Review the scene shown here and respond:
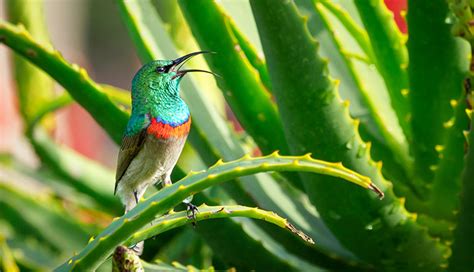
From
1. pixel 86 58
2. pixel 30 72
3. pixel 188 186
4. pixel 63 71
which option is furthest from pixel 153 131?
pixel 86 58

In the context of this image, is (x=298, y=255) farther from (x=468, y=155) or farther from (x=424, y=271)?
(x=468, y=155)

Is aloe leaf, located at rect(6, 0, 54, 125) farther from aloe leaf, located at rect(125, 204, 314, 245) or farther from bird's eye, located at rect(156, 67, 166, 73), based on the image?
aloe leaf, located at rect(125, 204, 314, 245)

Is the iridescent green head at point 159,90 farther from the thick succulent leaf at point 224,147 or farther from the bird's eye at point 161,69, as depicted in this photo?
the thick succulent leaf at point 224,147

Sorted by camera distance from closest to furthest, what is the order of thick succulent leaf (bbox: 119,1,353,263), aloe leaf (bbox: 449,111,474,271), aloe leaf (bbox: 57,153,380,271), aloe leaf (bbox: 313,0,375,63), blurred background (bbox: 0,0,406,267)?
aloe leaf (bbox: 57,153,380,271)
aloe leaf (bbox: 449,111,474,271)
thick succulent leaf (bbox: 119,1,353,263)
aloe leaf (bbox: 313,0,375,63)
blurred background (bbox: 0,0,406,267)

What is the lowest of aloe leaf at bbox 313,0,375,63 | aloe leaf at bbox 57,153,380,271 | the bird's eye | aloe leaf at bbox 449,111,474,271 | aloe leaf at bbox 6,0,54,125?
aloe leaf at bbox 57,153,380,271

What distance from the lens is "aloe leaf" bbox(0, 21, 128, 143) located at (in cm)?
136

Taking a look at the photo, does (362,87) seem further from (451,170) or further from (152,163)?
(152,163)

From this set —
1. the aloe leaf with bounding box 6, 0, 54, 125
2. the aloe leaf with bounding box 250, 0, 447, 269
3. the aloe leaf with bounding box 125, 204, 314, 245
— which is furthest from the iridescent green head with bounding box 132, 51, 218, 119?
the aloe leaf with bounding box 6, 0, 54, 125

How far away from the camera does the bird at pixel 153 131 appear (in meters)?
1.25

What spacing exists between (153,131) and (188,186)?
36cm

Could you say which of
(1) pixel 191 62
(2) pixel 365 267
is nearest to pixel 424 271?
(2) pixel 365 267

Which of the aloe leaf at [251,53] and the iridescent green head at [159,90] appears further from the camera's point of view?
the aloe leaf at [251,53]

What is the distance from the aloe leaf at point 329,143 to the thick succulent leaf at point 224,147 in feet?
0.35

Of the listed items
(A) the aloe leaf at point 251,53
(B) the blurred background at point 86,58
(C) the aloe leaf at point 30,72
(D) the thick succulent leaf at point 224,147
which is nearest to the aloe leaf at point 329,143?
(D) the thick succulent leaf at point 224,147
